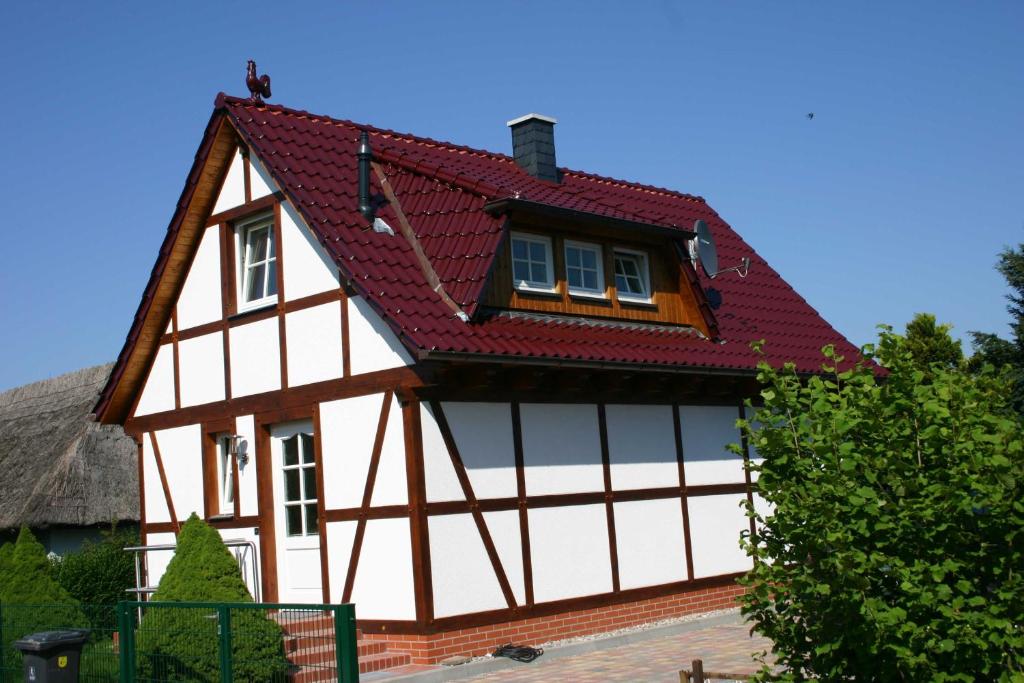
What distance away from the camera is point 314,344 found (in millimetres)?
14281

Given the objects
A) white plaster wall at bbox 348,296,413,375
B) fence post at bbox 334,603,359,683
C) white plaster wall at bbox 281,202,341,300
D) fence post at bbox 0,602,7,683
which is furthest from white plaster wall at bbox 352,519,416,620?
fence post at bbox 0,602,7,683

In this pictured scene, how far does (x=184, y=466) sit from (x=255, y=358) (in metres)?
2.43

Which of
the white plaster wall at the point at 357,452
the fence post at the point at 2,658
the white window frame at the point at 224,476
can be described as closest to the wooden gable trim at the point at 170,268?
the white window frame at the point at 224,476

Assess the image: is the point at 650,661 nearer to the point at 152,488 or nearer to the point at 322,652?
the point at 322,652

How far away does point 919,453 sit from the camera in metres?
6.52

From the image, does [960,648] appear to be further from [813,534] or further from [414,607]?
[414,607]

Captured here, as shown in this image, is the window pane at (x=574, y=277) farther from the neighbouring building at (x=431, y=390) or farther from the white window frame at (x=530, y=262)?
the white window frame at (x=530, y=262)

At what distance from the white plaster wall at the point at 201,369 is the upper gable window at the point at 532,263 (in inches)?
170

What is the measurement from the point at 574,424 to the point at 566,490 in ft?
2.76

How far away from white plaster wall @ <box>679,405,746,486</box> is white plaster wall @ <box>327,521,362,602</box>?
16.4ft

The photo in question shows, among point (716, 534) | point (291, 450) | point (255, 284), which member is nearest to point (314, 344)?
point (291, 450)

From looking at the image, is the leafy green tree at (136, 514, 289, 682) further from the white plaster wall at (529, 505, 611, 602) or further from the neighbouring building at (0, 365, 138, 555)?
the neighbouring building at (0, 365, 138, 555)

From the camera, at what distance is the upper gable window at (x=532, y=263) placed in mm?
14625

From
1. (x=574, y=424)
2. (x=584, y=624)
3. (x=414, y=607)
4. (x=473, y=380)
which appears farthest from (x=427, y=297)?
(x=584, y=624)
